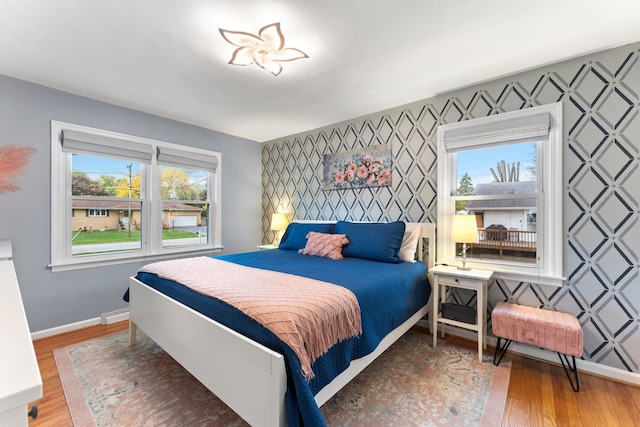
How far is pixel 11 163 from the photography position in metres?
2.50

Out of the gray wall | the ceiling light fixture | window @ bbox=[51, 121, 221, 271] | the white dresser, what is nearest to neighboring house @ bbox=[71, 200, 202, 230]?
window @ bbox=[51, 121, 221, 271]

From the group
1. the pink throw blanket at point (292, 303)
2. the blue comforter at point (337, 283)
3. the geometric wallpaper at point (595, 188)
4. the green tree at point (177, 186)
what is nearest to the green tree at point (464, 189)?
the geometric wallpaper at point (595, 188)

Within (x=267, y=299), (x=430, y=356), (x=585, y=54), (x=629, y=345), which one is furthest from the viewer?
(x=430, y=356)

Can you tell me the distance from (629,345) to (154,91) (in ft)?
14.8

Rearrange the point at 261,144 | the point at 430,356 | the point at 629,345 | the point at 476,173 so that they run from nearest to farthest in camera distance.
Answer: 1. the point at 629,345
2. the point at 430,356
3. the point at 476,173
4. the point at 261,144

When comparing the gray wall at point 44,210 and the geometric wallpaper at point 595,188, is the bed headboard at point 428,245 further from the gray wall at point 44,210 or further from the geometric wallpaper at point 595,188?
the gray wall at point 44,210

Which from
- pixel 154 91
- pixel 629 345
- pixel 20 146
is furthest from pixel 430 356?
pixel 20 146

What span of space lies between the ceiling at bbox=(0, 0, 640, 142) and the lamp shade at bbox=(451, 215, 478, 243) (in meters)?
1.28

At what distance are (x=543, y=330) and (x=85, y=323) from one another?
4.12 metres

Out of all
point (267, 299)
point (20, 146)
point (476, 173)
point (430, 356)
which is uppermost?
point (20, 146)

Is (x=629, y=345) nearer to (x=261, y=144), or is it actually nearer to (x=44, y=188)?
(x=261, y=144)

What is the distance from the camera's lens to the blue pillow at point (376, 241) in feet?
8.71

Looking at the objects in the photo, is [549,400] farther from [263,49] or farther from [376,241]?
[263,49]

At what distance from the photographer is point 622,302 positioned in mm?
2035
